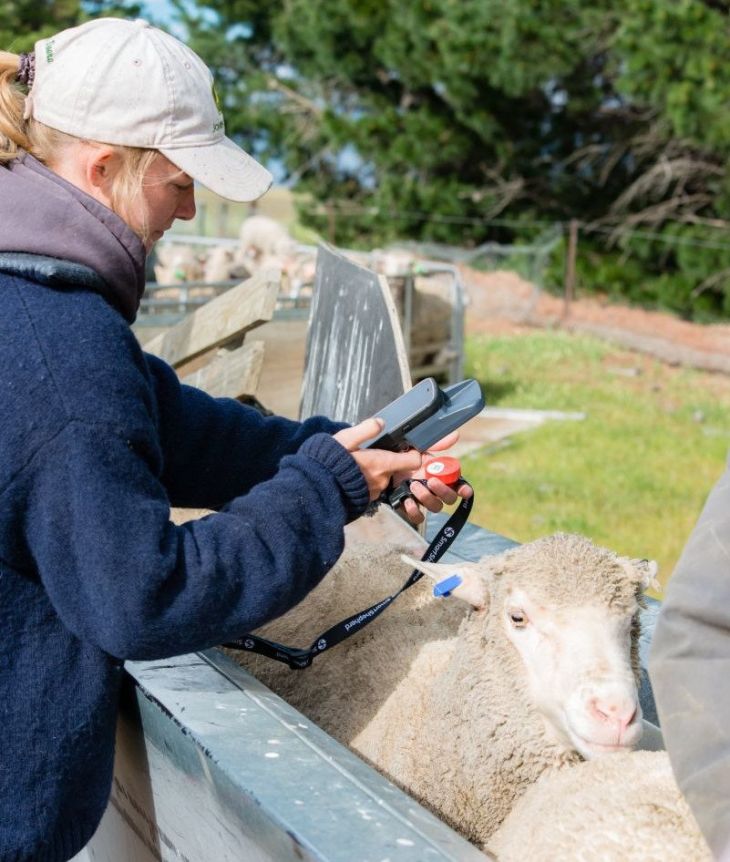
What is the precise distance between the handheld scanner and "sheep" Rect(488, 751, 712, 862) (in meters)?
0.70

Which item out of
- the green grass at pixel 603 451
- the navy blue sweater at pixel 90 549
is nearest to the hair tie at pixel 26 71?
the navy blue sweater at pixel 90 549

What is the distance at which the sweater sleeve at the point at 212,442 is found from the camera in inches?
89.6

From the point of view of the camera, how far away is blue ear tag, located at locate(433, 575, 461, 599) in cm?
230

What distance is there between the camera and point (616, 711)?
6.27 feet

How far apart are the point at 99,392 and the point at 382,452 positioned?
57 cm

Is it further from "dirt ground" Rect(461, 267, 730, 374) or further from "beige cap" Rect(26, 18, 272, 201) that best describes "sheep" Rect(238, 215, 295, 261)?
"beige cap" Rect(26, 18, 272, 201)

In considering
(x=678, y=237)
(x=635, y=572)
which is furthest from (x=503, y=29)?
(x=635, y=572)

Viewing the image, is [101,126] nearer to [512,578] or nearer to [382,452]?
[382,452]

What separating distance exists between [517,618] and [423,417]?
20.2 inches

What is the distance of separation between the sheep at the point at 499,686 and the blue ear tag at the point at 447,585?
23 mm

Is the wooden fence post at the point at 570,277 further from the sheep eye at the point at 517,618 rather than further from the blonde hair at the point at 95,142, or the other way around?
the blonde hair at the point at 95,142

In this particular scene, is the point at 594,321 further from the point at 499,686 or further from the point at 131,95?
the point at 131,95

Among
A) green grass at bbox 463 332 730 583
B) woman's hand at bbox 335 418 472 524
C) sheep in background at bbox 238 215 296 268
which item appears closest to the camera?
woman's hand at bbox 335 418 472 524

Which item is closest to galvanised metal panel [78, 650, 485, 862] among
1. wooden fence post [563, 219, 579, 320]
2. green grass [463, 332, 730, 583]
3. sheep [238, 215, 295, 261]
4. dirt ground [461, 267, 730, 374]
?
green grass [463, 332, 730, 583]
